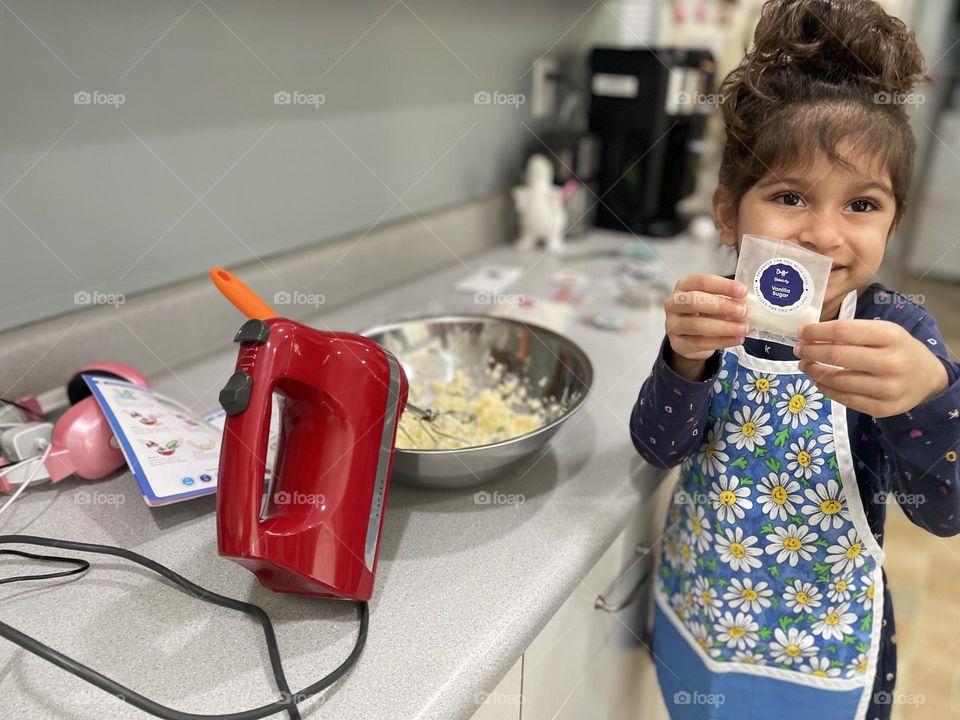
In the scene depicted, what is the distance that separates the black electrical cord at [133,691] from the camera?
1.59 ft

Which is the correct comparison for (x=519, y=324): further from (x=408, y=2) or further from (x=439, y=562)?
(x=408, y=2)

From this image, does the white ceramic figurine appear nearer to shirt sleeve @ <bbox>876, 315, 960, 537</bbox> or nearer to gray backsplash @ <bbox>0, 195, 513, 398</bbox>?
gray backsplash @ <bbox>0, 195, 513, 398</bbox>

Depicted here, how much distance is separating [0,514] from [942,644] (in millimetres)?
1779

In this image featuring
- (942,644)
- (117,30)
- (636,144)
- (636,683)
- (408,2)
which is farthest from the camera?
(636,144)

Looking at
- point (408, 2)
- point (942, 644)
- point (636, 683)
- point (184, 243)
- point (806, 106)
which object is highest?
point (408, 2)

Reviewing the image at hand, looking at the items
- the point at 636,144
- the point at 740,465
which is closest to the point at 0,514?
the point at 740,465

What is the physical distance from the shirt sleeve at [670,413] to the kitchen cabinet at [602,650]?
140 millimetres

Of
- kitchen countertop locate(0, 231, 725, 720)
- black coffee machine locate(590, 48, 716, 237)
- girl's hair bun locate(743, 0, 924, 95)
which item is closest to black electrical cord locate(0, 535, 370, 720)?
kitchen countertop locate(0, 231, 725, 720)

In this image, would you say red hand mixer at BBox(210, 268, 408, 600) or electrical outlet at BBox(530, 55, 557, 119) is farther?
electrical outlet at BBox(530, 55, 557, 119)

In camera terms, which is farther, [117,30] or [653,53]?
[653,53]

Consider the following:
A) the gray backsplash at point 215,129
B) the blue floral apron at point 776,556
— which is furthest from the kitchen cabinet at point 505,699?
the gray backsplash at point 215,129

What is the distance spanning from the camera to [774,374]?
2.19ft

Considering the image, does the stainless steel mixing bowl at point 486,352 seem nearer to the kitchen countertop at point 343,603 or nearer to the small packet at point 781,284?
the kitchen countertop at point 343,603

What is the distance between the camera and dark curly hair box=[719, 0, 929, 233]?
62cm
